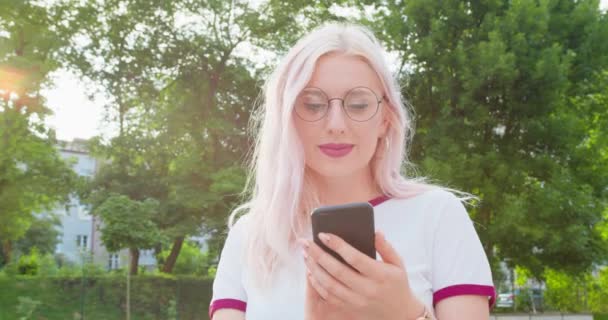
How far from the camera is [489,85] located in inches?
629

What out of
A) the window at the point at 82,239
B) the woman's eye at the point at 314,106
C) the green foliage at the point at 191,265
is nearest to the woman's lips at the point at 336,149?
the woman's eye at the point at 314,106

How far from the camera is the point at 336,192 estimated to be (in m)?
2.03

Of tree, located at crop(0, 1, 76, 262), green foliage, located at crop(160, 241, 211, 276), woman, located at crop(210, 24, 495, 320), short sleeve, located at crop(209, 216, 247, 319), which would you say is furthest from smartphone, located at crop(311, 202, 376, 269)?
green foliage, located at crop(160, 241, 211, 276)

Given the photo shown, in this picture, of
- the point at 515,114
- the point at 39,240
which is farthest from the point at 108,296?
the point at 39,240

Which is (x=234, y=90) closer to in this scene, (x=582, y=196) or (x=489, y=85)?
(x=489, y=85)

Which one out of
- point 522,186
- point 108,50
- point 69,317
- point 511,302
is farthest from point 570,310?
point 108,50

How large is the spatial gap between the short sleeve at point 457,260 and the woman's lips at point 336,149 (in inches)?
12.4

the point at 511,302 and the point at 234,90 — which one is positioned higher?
the point at 234,90

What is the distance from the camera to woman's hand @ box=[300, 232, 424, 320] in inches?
51.0

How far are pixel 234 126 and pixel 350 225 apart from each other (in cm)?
2016

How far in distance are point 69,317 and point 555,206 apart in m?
13.8

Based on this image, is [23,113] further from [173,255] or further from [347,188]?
[347,188]

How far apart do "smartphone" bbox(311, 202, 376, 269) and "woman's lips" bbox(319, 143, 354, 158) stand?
0.48 metres

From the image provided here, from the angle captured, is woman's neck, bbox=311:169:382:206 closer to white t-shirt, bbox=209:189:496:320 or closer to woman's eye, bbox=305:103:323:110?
white t-shirt, bbox=209:189:496:320
